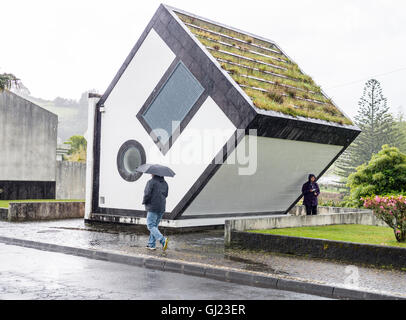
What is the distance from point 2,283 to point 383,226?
13582 mm

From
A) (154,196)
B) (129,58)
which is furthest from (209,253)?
(129,58)

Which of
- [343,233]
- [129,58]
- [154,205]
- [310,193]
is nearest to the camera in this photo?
[154,205]

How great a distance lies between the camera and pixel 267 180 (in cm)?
1817

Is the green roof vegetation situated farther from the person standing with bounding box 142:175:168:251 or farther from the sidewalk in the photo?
the sidewalk

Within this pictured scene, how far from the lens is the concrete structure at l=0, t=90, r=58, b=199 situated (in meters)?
30.5

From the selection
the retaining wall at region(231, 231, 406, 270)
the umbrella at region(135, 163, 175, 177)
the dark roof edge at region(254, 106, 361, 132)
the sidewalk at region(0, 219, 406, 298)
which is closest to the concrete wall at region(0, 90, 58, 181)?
the sidewalk at region(0, 219, 406, 298)

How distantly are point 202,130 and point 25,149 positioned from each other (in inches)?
729

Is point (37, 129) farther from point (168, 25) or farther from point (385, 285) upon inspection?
point (385, 285)

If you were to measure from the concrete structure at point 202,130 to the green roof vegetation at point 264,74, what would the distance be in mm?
59

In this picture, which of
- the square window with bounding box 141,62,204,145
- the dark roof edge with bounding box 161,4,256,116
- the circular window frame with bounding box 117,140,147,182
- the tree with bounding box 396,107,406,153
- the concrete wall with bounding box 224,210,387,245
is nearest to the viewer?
the concrete wall with bounding box 224,210,387,245

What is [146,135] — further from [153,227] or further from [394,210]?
[394,210]

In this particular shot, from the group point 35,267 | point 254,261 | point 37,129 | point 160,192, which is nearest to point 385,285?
point 254,261

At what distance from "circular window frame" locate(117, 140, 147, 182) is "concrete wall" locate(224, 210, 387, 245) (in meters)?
4.78

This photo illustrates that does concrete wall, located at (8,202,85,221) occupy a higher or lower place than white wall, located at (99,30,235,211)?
lower
